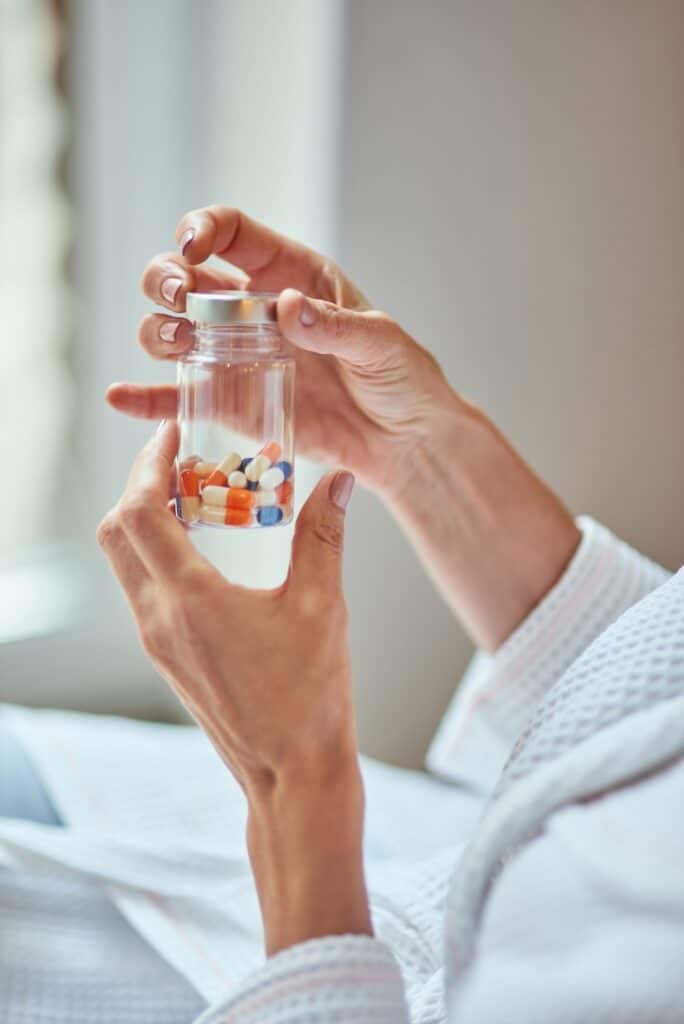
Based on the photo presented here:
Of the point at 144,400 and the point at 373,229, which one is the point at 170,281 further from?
the point at 373,229


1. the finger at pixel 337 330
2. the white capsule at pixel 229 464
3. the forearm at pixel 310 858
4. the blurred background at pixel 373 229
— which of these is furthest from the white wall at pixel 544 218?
the forearm at pixel 310 858

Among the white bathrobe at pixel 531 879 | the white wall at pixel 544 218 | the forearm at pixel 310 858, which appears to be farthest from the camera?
the white wall at pixel 544 218

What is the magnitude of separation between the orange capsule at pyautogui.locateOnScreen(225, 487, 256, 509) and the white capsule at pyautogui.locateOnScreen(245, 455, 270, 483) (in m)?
0.01

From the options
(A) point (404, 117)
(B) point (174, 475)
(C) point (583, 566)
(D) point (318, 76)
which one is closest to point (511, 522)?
(C) point (583, 566)

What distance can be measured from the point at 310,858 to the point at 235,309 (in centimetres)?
37

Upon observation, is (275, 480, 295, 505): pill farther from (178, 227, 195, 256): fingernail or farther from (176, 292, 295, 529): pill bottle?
(178, 227, 195, 256): fingernail

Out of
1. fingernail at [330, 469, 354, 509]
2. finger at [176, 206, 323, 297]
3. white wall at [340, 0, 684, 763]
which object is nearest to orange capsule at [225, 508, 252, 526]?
fingernail at [330, 469, 354, 509]

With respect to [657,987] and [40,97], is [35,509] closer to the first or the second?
[40,97]

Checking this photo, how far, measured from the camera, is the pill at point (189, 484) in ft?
2.75

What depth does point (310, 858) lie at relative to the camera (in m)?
0.63

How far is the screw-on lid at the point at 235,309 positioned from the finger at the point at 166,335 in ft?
0.31

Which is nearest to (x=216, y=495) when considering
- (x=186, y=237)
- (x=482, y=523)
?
(x=186, y=237)

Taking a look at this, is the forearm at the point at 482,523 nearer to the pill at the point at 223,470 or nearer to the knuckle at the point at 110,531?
the pill at the point at 223,470

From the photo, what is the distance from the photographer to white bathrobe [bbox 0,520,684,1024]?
1.54 feet
